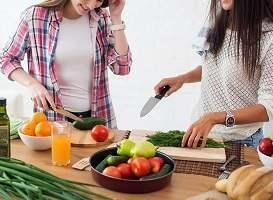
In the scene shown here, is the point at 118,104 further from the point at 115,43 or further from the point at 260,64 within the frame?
the point at 260,64

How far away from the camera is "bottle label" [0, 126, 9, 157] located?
1.42 m

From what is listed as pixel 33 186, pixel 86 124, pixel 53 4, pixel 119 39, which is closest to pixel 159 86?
A: pixel 119 39

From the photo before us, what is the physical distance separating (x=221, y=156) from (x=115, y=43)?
82cm

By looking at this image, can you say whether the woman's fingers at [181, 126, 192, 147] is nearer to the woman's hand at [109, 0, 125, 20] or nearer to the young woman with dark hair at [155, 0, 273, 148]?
the young woman with dark hair at [155, 0, 273, 148]

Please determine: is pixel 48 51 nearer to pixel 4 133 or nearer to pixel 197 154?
pixel 4 133

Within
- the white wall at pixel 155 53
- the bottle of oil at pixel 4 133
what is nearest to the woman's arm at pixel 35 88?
the bottle of oil at pixel 4 133

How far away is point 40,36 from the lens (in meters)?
2.04

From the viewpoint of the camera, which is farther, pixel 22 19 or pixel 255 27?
pixel 22 19

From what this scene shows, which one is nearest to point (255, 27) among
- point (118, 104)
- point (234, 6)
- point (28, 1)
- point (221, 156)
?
point (234, 6)

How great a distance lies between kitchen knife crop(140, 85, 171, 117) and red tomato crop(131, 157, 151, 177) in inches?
22.6

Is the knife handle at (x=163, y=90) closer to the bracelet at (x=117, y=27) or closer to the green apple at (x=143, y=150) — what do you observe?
the bracelet at (x=117, y=27)

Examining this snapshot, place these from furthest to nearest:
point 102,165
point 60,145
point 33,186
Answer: point 60,145 → point 102,165 → point 33,186

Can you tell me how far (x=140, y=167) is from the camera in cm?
128

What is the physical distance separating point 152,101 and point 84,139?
387mm
